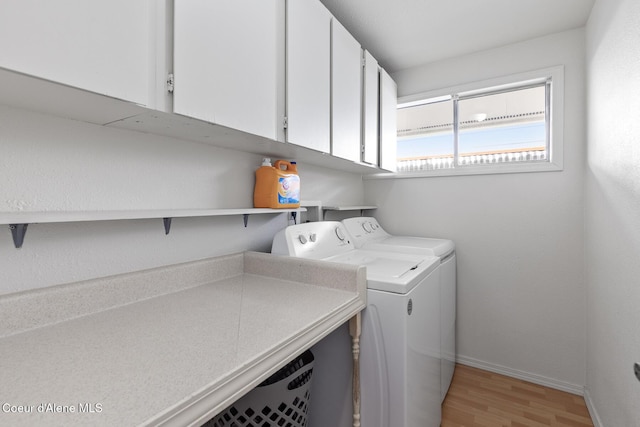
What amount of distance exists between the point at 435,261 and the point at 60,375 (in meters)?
1.76

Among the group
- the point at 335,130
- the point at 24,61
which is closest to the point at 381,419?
the point at 335,130

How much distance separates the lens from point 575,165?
2.24 m

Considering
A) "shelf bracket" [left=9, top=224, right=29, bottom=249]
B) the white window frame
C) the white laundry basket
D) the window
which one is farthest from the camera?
the window

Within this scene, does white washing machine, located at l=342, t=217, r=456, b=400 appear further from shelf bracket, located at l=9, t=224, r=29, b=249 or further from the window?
shelf bracket, located at l=9, t=224, r=29, b=249

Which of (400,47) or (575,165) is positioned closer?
(575,165)

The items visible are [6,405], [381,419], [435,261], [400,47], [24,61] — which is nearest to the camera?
[6,405]

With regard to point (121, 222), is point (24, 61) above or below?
above

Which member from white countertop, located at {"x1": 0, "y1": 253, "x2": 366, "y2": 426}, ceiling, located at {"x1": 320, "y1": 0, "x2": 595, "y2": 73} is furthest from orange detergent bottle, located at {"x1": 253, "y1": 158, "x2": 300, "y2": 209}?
ceiling, located at {"x1": 320, "y1": 0, "x2": 595, "y2": 73}

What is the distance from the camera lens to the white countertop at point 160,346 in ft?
1.96

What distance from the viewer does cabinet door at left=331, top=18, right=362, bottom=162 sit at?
1.81 m

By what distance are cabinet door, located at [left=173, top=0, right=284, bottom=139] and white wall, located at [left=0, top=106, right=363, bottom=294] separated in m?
0.41

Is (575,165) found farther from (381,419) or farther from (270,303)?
(270,303)

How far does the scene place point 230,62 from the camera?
116cm

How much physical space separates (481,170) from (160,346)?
103 inches
